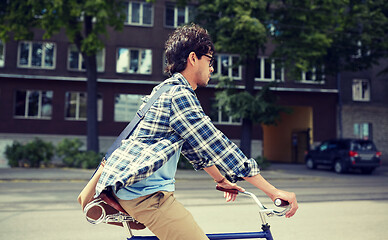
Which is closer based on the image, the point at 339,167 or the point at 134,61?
the point at 339,167

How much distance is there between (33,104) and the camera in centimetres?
2342

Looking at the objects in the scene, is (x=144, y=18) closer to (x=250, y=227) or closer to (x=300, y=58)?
(x=300, y=58)

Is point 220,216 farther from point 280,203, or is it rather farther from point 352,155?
point 352,155

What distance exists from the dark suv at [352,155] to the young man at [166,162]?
1750 centimetres

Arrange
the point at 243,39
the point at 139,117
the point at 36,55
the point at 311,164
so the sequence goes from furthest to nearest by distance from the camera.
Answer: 1. the point at 36,55
2. the point at 311,164
3. the point at 243,39
4. the point at 139,117

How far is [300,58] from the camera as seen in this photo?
627 inches

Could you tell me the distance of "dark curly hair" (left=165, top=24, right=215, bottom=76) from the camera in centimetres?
198

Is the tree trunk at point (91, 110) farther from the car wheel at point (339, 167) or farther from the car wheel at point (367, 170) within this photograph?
the car wheel at point (367, 170)

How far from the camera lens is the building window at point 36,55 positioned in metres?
23.4

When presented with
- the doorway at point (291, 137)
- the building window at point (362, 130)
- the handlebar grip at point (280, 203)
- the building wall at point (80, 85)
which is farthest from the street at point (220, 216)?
the building window at point (362, 130)

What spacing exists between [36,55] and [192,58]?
23727 millimetres

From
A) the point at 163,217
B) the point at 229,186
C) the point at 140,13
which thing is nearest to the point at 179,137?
the point at 163,217

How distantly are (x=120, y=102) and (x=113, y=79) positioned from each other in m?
1.44

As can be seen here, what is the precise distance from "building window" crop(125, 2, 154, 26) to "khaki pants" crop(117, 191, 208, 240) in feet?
77.9
